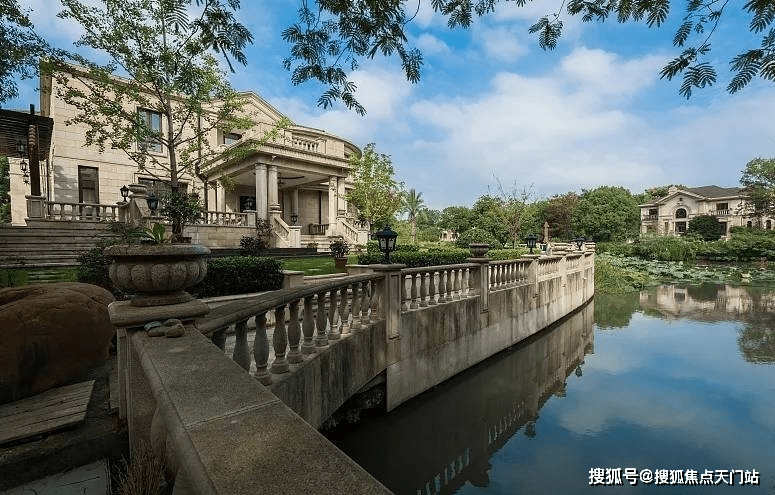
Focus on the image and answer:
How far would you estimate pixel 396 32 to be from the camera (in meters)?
4.03

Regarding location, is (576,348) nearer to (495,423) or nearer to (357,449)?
(495,423)

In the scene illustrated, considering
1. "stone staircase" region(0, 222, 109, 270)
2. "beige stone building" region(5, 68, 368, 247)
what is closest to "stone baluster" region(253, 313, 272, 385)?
"stone staircase" region(0, 222, 109, 270)

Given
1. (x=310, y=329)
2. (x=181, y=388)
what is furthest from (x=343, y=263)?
(x=181, y=388)

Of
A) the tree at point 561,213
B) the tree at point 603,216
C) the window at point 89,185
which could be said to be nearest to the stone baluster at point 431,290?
the window at point 89,185

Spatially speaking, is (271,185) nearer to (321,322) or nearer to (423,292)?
(423,292)

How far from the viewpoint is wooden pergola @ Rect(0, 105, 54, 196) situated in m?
10.6

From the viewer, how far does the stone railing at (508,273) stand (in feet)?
32.2

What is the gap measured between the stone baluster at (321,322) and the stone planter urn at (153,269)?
78.0 inches

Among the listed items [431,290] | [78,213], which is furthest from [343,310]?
[78,213]

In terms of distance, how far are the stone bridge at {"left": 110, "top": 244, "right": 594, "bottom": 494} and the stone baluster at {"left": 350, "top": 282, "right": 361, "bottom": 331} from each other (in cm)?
2

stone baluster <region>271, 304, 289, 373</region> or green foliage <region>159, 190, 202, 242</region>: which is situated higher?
green foliage <region>159, 190, 202, 242</region>

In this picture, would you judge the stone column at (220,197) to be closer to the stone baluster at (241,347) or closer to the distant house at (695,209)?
the stone baluster at (241,347)

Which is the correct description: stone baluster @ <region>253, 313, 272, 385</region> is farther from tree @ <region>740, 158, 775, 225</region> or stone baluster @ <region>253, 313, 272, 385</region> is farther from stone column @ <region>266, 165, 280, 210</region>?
tree @ <region>740, 158, 775, 225</region>

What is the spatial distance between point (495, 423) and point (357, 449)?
2.93 meters
